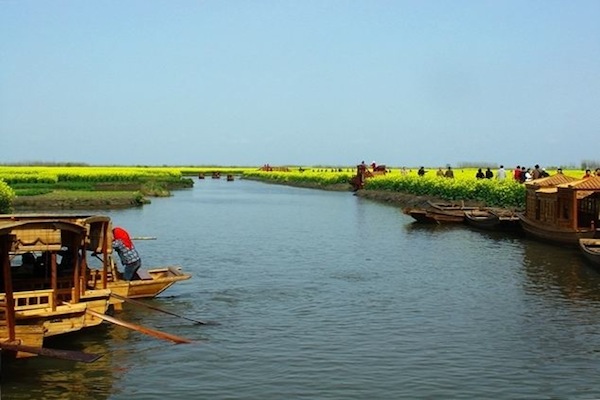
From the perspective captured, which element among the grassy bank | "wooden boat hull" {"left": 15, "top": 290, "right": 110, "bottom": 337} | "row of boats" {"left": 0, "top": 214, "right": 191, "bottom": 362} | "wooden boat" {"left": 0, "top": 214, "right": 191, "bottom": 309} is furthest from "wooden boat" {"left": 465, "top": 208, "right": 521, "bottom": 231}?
"wooden boat hull" {"left": 15, "top": 290, "right": 110, "bottom": 337}

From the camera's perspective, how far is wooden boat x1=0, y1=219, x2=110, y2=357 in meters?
12.2

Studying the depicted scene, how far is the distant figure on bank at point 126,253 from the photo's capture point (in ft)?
57.8

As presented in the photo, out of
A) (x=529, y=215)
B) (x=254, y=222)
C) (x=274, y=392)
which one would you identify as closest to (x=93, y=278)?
(x=274, y=392)

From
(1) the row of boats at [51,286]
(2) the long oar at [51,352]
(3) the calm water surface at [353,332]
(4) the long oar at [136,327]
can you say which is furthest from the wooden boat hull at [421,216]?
(2) the long oar at [51,352]

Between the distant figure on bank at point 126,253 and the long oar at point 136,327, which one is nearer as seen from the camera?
the long oar at point 136,327

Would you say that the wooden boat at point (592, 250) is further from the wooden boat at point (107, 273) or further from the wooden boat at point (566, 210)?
the wooden boat at point (107, 273)

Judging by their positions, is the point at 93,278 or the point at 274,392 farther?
the point at 93,278

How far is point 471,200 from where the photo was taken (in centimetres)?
4803

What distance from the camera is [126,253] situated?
1761 centimetres

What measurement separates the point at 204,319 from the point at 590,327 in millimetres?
8254

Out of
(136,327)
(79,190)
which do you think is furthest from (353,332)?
(79,190)

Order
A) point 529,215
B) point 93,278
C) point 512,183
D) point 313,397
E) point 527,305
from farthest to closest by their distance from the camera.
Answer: point 512,183 < point 529,215 < point 527,305 < point 93,278 < point 313,397

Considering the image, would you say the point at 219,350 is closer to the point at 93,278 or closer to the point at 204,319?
the point at 204,319

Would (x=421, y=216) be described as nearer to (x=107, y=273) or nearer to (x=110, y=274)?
(x=110, y=274)
